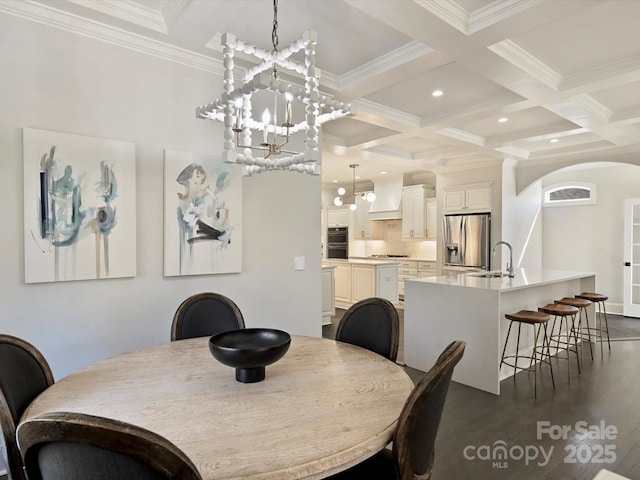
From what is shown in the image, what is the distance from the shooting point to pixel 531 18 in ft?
7.54

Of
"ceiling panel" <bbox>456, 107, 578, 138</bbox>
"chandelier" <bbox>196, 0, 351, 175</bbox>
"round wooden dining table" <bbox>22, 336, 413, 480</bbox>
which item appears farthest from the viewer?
"ceiling panel" <bbox>456, 107, 578, 138</bbox>

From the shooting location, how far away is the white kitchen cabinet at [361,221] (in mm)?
9266

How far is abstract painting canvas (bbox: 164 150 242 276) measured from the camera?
2.71 metres

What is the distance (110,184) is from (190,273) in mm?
808

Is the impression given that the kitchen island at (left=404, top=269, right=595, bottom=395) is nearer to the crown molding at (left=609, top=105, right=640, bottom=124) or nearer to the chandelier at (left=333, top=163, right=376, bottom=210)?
the crown molding at (left=609, top=105, right=640, bottom=124)

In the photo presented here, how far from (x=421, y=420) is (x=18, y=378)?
1.53 m

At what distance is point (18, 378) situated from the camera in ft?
4.79

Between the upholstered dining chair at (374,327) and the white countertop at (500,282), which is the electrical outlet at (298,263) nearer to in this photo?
the upholstered dining chair at (374,327)

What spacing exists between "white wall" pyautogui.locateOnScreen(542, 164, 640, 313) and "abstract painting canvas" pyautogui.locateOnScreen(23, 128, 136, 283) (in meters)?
7.41

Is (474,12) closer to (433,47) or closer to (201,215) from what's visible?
(433,47)

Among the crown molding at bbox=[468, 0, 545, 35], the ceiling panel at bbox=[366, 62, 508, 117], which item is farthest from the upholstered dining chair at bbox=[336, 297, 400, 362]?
the ceiling panel at bbox=[366, 62, 508, 117]

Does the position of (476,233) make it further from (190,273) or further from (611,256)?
(190,273)

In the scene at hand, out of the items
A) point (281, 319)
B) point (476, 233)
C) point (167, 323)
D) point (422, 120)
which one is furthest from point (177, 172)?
point (476, 233)

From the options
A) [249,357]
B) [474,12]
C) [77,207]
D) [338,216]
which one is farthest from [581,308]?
[338,216]
